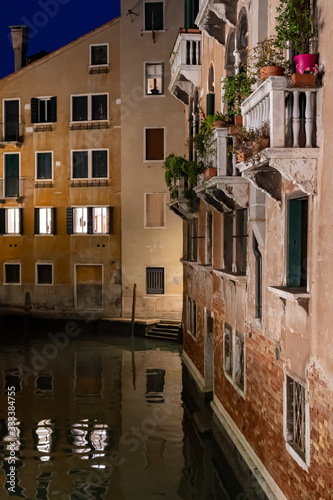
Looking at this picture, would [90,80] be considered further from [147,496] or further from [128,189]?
[147,496]

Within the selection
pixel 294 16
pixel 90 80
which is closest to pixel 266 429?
pixel 294 16

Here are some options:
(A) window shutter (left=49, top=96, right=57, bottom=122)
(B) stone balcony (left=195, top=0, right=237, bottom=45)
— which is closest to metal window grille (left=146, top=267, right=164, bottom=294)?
(A) window shutter (left=49, top=96, right=57, bottom=122)

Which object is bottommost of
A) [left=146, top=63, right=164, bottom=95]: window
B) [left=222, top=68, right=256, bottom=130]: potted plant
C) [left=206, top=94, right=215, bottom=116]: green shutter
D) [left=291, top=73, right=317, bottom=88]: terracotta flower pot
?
[left=291, top=73, right=317, bottom=88]: terracotta flower pot

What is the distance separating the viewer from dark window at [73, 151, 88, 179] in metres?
27.7

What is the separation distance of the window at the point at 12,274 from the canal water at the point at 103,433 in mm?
7900

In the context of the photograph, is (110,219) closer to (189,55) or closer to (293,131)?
(189,55)

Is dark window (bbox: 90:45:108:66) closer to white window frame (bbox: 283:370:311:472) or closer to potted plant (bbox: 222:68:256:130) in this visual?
potted plant (bbox: 222:68:256:130)

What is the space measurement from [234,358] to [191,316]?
22.3 feet

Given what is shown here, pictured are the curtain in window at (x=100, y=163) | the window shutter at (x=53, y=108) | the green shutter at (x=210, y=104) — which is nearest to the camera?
the green shutter at (x=210, y=104)

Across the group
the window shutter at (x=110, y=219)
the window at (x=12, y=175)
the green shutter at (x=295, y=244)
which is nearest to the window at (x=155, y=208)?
the window shutter at (x=110, y=219)

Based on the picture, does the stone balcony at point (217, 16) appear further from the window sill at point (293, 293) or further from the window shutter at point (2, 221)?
the window shutter at point (2, 221)

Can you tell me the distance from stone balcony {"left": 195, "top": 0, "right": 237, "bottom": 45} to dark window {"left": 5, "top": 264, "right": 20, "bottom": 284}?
18.6m

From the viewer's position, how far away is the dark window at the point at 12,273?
2891cm

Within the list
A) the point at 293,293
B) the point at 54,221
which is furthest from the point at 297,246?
the point at 54,221
